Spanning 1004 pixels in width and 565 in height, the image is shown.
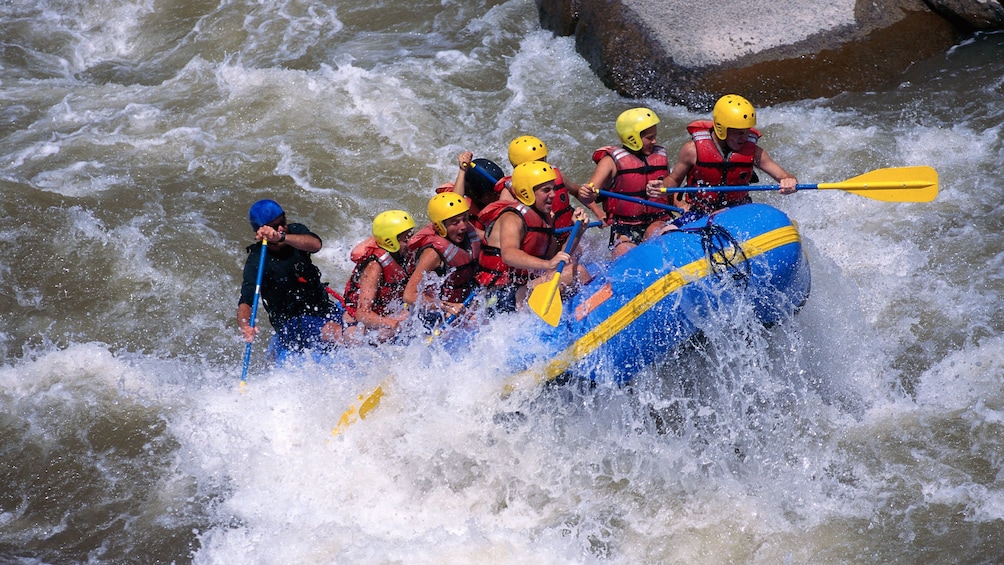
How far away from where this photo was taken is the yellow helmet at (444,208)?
5.79 metres

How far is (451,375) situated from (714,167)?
2195 mm

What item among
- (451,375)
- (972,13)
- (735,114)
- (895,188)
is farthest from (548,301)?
(972,13)

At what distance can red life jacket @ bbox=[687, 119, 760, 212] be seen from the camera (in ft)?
20.6

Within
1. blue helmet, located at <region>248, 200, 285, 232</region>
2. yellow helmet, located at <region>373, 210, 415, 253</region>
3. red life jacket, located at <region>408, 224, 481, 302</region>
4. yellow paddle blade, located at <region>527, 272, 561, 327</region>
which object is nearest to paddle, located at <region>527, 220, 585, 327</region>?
Result: yellow paddle blade, located at <region>527, 272, 561, 327</region>

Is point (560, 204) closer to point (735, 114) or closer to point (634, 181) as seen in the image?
point (634, 181)

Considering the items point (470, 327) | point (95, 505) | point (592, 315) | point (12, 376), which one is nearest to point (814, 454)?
point (592, 315)

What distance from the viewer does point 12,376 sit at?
682cm

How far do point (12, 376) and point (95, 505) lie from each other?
161 cm

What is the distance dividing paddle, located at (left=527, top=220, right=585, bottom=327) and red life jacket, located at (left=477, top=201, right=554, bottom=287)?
37cm

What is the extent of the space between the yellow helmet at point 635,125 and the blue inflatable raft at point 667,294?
89 cm

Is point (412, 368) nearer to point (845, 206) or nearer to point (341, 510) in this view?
point (341, 510)

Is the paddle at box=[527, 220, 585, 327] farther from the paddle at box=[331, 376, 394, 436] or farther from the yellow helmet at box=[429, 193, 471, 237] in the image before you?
the paddle at box=[331, 376, 394, 436]

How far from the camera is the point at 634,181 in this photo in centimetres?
630

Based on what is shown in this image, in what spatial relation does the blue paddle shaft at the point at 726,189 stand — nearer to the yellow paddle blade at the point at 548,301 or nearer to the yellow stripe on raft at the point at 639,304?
the yellow stripe on raft at the point at 639,304
